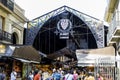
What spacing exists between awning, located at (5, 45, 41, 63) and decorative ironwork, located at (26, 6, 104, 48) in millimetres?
13993

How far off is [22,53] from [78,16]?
58.9 feet

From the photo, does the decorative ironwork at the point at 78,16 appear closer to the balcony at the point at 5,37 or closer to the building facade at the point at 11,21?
the building facade at the point at 11,21

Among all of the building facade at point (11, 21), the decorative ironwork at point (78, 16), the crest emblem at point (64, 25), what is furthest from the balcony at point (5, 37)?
the crest emblem at point (64, 25)

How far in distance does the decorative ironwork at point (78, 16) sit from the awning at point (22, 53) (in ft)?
45.9

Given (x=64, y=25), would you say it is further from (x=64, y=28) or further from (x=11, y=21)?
(x=11, y=21)

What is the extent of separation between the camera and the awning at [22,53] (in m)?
25.7

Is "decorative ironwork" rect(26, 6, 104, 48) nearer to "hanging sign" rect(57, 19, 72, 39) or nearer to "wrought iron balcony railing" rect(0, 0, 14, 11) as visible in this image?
"hanging sign" rect(57, 19, 72, 39)

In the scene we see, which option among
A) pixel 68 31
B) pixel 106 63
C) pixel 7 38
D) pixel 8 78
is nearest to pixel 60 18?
pixel 68 31

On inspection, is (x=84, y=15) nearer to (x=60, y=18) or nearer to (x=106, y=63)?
(x=60, y=18)

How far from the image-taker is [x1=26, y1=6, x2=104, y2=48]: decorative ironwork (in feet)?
140

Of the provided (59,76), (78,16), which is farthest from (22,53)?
(78,16)

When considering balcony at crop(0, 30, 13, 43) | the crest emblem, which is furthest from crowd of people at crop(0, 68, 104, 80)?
the crest emblem

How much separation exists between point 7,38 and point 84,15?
13.2 m

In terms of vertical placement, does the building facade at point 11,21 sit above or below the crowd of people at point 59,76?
above
